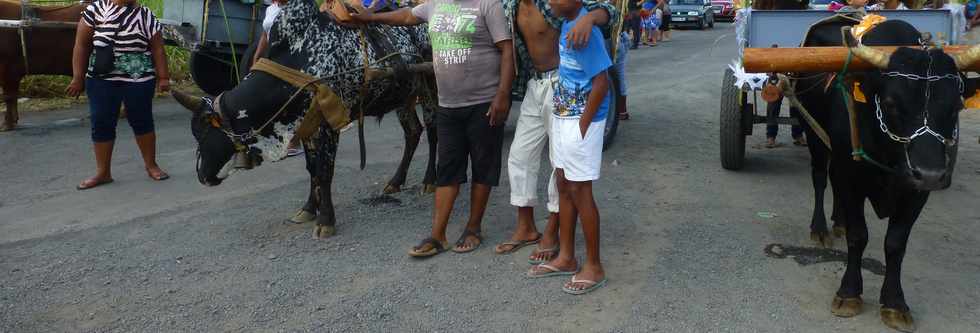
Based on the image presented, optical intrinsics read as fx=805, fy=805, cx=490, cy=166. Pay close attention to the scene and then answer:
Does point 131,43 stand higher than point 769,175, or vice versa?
point 131,43

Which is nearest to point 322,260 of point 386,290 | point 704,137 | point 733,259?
point 386,290

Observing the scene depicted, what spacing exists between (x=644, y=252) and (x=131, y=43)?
14.2 ft

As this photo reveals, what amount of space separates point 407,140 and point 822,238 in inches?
126

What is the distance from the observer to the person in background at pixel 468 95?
4.46 metres

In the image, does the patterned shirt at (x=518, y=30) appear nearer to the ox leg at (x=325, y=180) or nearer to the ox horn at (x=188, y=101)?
the ox leg at (x=325, y=180)

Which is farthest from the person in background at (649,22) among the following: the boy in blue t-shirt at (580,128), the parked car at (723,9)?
the boy in blue t-shirt at (580,128)

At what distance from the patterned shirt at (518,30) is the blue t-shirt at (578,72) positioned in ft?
0.36

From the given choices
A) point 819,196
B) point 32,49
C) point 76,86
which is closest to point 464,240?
point 819,196

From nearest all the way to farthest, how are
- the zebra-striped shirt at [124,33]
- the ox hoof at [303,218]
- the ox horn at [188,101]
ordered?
the ox horn at [188,101] → the ox hoof at [303,218] → the zebra-striped shirt at [124,33]

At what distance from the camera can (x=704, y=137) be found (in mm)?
8359

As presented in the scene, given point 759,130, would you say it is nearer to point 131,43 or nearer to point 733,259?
point 733,259

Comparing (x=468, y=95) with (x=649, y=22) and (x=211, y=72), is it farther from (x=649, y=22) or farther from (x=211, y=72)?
(x=649, y=22)

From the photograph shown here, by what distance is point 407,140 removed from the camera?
653 cm

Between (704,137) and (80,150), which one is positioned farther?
(704,137)
